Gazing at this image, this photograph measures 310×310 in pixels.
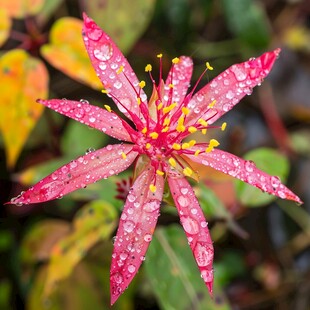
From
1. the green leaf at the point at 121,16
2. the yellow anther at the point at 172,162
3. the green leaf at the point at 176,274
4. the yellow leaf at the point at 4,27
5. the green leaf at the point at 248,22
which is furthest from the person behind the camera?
the green leaf at the point at 248,22

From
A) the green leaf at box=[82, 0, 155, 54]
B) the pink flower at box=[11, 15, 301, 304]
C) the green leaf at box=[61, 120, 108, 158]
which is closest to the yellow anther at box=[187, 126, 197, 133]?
the pink flower at box=[11, 15, 301, 304]

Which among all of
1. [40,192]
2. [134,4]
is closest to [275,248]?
[134,4]

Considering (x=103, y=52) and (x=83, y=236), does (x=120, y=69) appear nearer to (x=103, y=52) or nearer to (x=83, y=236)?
(x=103, y=52)

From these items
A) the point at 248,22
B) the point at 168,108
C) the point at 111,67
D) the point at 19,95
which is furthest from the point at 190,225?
the point at 248,22

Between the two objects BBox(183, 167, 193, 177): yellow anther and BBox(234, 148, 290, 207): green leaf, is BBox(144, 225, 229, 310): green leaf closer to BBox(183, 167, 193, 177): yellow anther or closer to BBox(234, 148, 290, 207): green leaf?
BBox(234, 148, 290, 207): green leaf

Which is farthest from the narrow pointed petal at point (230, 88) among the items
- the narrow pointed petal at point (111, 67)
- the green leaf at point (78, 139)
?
the green leaf at point (78, 139)

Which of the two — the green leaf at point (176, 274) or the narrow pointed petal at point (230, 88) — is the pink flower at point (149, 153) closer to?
the narrow pointed petal at point (230, 88)
